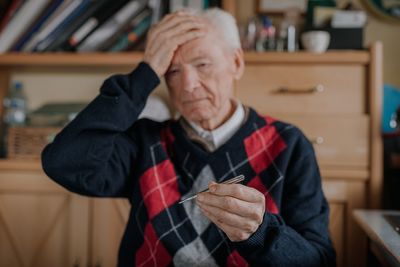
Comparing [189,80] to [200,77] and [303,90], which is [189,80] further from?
[303,90]

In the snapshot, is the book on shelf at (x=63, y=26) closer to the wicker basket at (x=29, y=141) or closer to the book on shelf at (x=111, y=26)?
the book on shelf at (x=111, y=26)

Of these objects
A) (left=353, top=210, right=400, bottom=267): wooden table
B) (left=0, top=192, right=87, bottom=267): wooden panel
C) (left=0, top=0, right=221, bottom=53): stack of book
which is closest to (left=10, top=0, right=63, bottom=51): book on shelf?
(left=0, top=0, right=221, bottom=53): stack of book

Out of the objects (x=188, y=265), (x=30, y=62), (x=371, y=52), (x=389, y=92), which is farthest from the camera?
(x=389, y=92)

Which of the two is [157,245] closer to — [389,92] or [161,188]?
[161,188]

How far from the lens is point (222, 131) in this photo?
1.07 meters

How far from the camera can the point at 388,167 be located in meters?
1.63

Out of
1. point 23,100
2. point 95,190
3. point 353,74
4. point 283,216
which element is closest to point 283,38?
point 353,74

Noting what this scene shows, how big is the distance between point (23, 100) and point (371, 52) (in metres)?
1.41

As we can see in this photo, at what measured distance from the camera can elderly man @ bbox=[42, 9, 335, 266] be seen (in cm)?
95

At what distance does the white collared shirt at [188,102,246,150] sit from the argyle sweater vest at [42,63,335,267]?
0.03 m

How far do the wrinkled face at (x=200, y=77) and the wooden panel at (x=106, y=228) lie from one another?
621 millimetres

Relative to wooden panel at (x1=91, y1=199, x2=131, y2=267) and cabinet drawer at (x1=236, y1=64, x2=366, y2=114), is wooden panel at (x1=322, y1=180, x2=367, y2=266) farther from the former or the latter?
wooden panel at (x1=91, y1=199, x2=131, y2=267)

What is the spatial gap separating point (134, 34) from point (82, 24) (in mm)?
205

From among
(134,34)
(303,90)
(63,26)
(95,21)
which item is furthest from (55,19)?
(303,90)
